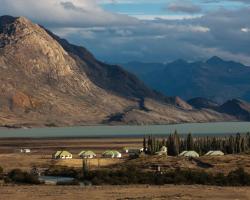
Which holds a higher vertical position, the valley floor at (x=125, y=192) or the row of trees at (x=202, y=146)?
the row of trees at (x=202, y=146)

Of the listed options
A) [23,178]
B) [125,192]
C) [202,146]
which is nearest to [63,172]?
[23,178]

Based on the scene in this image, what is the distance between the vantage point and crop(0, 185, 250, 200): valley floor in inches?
2859

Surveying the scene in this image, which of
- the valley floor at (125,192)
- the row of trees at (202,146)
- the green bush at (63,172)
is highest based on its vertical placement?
the row of trees at (202,146)

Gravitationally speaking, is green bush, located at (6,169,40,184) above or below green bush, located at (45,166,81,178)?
above

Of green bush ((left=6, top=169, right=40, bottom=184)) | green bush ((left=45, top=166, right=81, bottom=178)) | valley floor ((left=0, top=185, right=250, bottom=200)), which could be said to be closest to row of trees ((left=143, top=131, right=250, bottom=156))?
green bush ((left=45, top=166, right=81, bottom=178))

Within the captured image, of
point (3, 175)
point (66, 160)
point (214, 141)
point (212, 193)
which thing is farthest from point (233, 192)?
point (214, 141)

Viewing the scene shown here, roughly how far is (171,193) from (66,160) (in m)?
70.2

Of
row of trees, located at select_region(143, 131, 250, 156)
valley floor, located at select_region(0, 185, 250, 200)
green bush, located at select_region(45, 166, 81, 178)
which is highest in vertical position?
row of trees, located at select_region(143, 131, 250, 156)

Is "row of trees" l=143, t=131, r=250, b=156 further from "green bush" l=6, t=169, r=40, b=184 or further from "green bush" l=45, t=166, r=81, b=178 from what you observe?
"green bush" l=6, t=169, r=40, b=184

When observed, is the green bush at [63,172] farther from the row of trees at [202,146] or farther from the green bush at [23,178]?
the row of trees at [202,146]

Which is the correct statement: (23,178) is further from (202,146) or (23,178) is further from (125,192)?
(202,146)

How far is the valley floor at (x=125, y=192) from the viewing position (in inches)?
2859

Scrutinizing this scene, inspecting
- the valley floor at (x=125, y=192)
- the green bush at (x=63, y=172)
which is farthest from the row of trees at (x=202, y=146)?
the valley floor at (x=125, y=192)

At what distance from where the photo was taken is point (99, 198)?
7206 cm
